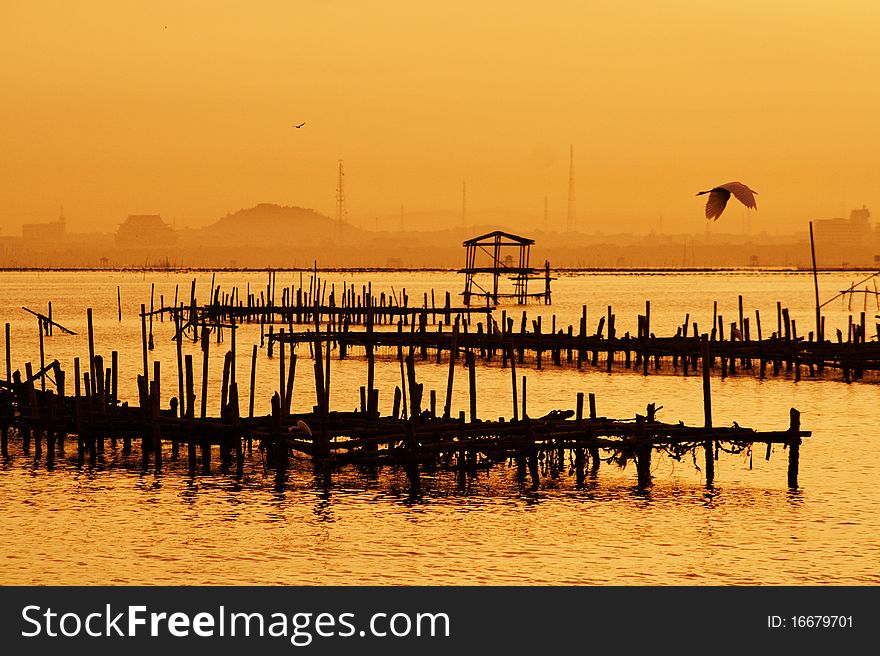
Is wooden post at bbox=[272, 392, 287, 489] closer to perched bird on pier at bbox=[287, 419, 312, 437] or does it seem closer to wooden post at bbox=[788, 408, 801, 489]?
perched bird on pier at bbox=[287, 419, 312, 437]

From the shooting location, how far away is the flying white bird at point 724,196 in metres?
24.9

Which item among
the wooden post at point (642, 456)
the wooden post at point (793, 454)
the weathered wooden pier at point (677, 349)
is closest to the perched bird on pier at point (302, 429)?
the wooden post at point (642, 456)

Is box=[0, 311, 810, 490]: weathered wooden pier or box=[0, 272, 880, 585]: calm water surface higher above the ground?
box=[0, 311, 810, 490]: weathered wooden pier

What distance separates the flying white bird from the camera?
24.9m

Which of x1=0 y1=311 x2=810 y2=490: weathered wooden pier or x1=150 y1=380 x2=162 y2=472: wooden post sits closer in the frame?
x1=0 y1=311 x2=810 y2=490: weathered wooden pier

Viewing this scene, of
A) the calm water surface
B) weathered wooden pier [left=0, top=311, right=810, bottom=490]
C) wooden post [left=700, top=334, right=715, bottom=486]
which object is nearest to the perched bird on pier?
weathered wooden pier [left=0, top=311, right=810, bottom=490]

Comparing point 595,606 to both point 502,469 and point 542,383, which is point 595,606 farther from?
point 542,383

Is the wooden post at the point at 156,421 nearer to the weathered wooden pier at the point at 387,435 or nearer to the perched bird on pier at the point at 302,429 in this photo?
the weathered wooden pier at the point at 387,435

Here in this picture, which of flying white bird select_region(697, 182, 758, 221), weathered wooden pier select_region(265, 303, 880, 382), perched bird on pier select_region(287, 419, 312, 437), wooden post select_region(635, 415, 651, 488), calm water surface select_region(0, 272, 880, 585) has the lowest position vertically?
calm water surface select_region(0, 272, 880, 585)

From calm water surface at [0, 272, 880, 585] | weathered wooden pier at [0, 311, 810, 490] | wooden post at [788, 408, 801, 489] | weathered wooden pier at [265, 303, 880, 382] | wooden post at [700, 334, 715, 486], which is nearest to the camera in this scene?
calm water surface at [0, 272, 880, 585]

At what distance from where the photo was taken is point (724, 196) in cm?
2623

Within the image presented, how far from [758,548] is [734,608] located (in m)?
3.48

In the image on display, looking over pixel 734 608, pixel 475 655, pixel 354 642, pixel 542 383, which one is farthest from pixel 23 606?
pixel 542 383

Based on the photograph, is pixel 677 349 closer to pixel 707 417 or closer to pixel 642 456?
pixel 642 456
